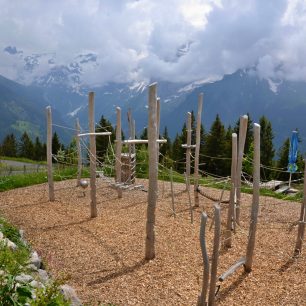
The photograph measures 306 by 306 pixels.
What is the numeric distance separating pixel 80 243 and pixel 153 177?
9.30ft

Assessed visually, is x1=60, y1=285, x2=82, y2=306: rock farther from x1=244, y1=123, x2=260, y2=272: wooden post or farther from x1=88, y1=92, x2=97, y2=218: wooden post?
x1=88, y1=92, x2=97, y2=218: wooden post

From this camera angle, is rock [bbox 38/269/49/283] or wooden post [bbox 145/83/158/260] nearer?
→ rock [bbox 38/269/49/283]

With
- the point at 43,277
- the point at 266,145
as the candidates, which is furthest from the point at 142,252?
the point at 266,145

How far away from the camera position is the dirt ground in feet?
24.3

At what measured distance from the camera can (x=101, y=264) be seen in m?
8.66

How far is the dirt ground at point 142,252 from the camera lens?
7.41 metres

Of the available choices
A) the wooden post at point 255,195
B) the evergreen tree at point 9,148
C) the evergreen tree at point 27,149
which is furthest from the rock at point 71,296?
the evergreen tree at point 9,148

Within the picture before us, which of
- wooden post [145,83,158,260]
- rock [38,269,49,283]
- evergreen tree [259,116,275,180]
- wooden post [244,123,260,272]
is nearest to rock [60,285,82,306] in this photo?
rock [38,269,49,283]

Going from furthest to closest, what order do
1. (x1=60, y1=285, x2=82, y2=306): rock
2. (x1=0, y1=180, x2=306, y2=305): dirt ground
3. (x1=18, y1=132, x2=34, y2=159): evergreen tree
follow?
(x1=18, y1=132, x2=34, y2=159): evergreen tree, (x1=0, y1=180, x2=306, y2=305): dirt ground, (x1=60, y1=285, x2=82, y2=306): rock

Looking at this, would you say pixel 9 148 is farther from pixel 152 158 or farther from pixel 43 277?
pixel 43 277

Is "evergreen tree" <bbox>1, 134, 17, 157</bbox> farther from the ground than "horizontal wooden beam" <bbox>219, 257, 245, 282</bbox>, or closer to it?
closer to it

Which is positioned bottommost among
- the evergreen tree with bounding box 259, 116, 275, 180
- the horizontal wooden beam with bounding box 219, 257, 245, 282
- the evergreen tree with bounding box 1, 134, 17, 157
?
the evergreen tree with bounding box 1, 134, 17, 157

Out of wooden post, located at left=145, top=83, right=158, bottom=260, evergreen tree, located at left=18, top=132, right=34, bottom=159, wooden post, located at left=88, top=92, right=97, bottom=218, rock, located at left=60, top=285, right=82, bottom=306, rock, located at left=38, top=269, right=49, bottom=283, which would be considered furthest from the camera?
evergreen tree, located at left=18, top=132, right=34, bottom=159

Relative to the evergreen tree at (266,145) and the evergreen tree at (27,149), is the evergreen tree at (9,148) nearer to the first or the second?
the evergreen tree at (27,149)
